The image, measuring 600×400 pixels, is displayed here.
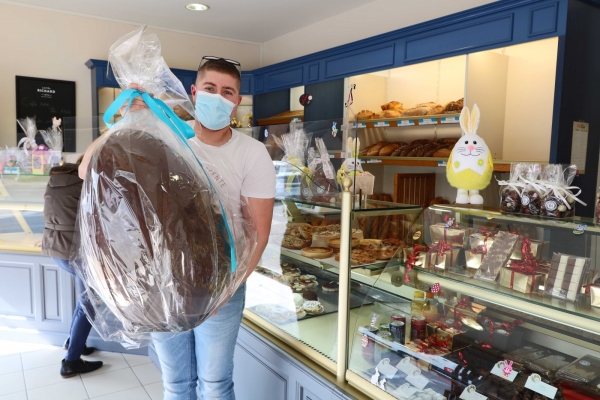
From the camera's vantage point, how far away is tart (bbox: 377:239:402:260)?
183cm

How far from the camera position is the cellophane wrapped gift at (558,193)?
132 centimetres

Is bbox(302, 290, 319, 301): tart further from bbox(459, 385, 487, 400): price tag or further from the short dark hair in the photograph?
the short dark hair

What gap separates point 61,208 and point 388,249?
189 cm

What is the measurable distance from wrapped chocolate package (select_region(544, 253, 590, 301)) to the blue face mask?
41.6 inches

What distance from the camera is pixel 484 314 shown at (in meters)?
1.39

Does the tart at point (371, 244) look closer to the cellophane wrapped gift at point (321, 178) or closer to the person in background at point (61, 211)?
the cellophane wrapped gift at point (321, 178)

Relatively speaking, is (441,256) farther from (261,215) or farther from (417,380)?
(261,215)

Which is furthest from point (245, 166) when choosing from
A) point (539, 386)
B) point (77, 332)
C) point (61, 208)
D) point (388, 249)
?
point (77, 332)

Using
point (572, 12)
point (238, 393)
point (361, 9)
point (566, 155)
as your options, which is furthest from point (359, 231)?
point (361, 9)

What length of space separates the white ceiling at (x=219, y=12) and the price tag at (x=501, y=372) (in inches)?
173

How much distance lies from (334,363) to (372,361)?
156 millimetres

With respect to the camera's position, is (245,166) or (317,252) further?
(317,252)

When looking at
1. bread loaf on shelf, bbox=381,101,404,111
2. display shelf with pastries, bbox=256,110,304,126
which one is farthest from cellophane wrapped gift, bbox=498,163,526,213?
display shelf with pastries, bbox=256,110,304,126

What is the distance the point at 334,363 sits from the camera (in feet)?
5.54
